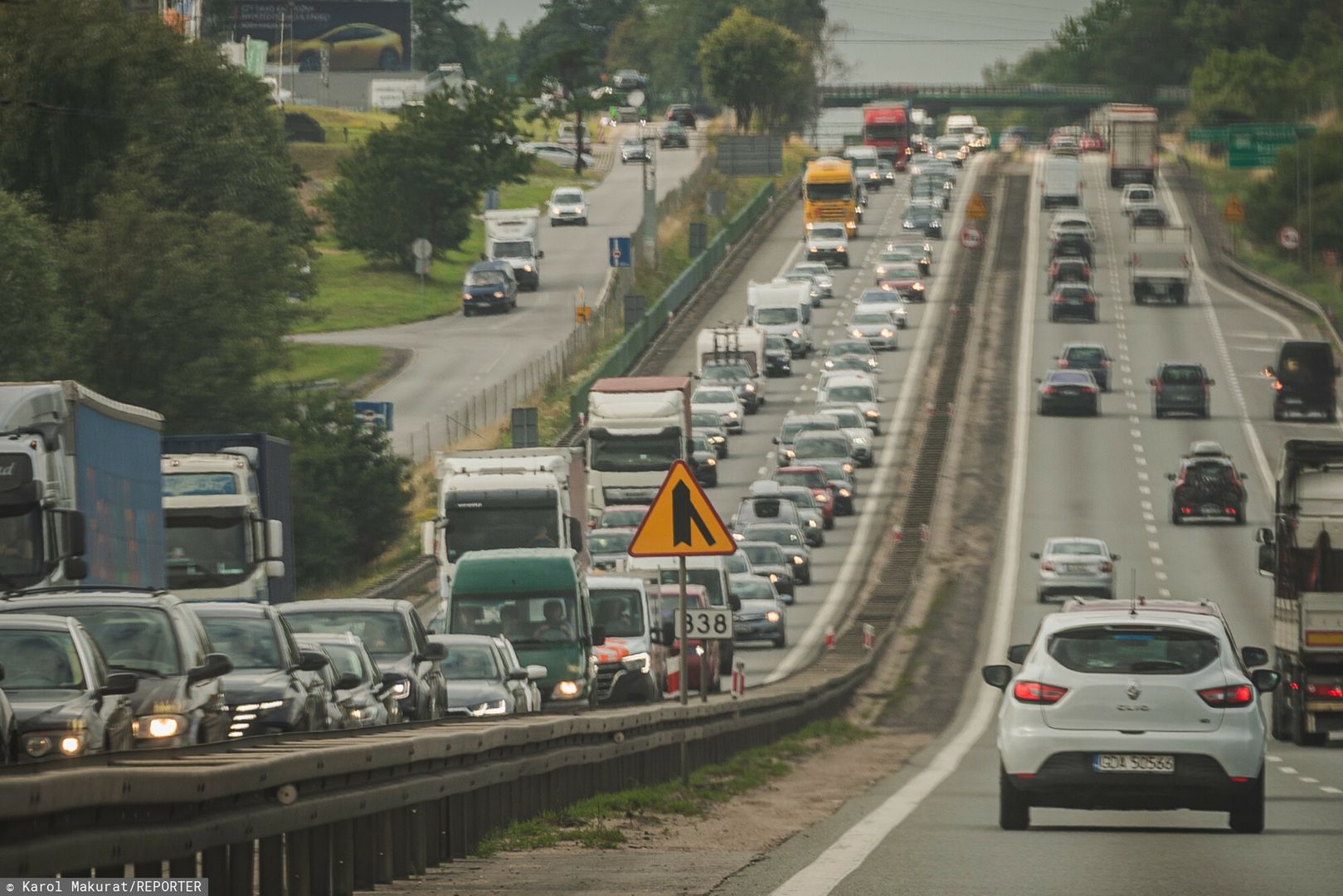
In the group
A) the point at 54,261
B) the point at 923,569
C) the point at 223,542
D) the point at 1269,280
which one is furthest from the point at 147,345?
the point at 1269,280

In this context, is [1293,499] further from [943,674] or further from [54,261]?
[54,261]

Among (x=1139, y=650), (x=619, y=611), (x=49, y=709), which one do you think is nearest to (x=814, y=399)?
(x=619, y=611)

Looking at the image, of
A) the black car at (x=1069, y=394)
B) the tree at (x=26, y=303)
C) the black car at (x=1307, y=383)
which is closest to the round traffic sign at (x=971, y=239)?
the black car at (x=1069, y=394)

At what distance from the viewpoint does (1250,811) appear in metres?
15.7

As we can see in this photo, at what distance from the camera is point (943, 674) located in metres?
42.2

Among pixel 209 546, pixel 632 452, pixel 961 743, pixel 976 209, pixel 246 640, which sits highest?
pixel 246 640

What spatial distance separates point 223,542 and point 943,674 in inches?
609

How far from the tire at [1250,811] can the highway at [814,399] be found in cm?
2501

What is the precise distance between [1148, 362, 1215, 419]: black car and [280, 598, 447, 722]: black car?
49084 mm

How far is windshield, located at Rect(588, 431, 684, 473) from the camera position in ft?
176

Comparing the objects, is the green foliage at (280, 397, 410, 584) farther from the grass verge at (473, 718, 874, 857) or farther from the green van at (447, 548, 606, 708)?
the grass verge at (473, 718, 874, 857)

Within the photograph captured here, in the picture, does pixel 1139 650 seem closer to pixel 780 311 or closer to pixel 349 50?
pixel 780 311

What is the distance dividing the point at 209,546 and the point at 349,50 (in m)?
151

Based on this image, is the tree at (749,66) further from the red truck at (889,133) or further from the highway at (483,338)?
the highway at (483,338)
